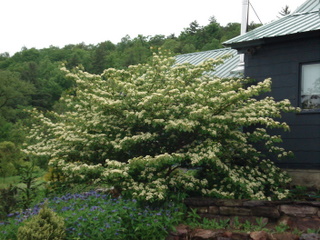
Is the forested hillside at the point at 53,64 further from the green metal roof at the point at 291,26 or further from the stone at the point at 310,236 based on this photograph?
the stone at the point at 310,236

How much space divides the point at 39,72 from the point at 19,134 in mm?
20942

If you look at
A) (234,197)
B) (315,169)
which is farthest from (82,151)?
(315,169)

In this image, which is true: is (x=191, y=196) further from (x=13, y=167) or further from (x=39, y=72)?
(x=39, y=72)

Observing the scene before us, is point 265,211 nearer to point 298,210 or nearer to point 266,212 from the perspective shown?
point 266,212

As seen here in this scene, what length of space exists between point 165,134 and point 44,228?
3.37 metres

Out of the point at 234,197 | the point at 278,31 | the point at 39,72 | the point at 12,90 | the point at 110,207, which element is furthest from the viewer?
the point at 39,72

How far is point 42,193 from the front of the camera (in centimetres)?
945

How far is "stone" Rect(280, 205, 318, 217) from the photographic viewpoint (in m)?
6.86

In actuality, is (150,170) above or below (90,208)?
above

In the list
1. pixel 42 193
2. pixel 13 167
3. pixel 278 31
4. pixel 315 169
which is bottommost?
pixel 13 167

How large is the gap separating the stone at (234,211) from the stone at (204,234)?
794mm

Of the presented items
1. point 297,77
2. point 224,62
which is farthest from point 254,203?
point 224,62

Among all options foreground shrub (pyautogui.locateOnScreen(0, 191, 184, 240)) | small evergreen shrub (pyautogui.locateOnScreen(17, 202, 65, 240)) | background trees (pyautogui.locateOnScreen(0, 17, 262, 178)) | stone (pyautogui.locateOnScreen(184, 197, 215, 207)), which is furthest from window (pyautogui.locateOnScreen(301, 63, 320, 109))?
background trees (pyautogui.locateOnScreen(0, 17, 262, 178))

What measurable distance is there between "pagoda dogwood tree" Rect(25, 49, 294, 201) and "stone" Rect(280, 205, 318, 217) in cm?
66
